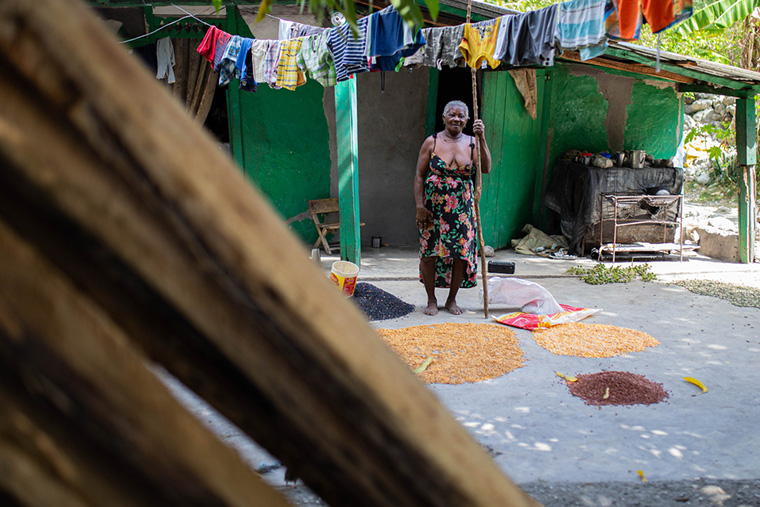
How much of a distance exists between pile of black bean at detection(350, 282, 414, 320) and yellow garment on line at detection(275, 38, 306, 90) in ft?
7.64

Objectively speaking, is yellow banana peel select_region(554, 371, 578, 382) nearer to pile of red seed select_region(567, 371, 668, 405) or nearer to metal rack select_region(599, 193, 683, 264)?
pile of red seed select_region(567, 371, 668, 405)

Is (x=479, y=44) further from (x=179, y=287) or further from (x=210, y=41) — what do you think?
(x=179, y=287)

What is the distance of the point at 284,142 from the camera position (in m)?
8.38

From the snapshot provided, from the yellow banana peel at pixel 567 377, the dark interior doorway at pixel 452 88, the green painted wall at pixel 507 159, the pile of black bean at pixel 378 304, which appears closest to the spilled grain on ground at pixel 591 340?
the yellow banana peel at pixel 567 377

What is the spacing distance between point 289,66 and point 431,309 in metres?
2.99

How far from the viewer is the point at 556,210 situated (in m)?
9.32

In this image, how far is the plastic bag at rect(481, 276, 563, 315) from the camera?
5.85 meters

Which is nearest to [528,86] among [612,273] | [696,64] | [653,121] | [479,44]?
[653,121]

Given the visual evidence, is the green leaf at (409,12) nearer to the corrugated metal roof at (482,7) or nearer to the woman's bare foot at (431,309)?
the woman's bare foot at (431,309)

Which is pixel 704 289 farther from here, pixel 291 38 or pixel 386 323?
pixel 291 38

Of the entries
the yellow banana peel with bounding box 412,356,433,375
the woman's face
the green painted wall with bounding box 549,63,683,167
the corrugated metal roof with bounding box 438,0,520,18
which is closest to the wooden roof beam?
the green painted wall with bounding box 549,63,683,167

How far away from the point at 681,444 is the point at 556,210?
6353 millimetres

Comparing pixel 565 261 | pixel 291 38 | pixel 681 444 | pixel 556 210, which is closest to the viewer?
pixel 681 444

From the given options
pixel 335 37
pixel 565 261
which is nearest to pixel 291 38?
pixel 335 37
